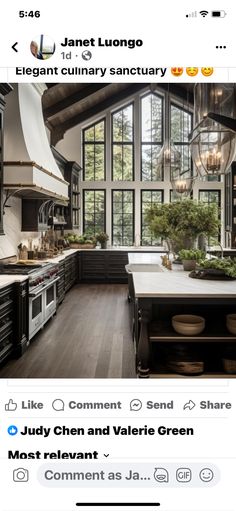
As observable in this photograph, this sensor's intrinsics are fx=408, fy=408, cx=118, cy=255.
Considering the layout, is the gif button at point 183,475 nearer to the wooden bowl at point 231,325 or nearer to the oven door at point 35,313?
the wooden bowl at point 231,325

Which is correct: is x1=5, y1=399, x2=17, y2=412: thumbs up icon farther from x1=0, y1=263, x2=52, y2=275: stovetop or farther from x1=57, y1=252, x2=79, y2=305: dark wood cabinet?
x1=57, y1=252, x2=79, y2=305: dark wood cabinet

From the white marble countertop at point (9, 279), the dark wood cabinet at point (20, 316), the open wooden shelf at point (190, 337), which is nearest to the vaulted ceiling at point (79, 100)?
the white marble countertop at point (9, 279)

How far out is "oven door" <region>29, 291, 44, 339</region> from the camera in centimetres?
402

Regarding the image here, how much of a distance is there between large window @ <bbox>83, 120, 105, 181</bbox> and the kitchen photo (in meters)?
0.03

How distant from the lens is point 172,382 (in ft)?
3.13

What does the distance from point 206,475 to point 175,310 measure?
2.05m

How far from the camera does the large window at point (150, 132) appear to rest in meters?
9.70

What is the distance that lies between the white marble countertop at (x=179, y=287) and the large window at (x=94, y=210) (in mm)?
6701

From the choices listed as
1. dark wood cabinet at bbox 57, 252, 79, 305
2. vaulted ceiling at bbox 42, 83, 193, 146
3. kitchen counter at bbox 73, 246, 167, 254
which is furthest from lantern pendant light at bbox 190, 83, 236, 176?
kitchen counter at bbox 73, 246, 167, 254

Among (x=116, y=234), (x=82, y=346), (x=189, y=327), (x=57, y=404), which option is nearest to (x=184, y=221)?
(x=82, y=346)

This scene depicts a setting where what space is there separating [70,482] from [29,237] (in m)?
5.48
